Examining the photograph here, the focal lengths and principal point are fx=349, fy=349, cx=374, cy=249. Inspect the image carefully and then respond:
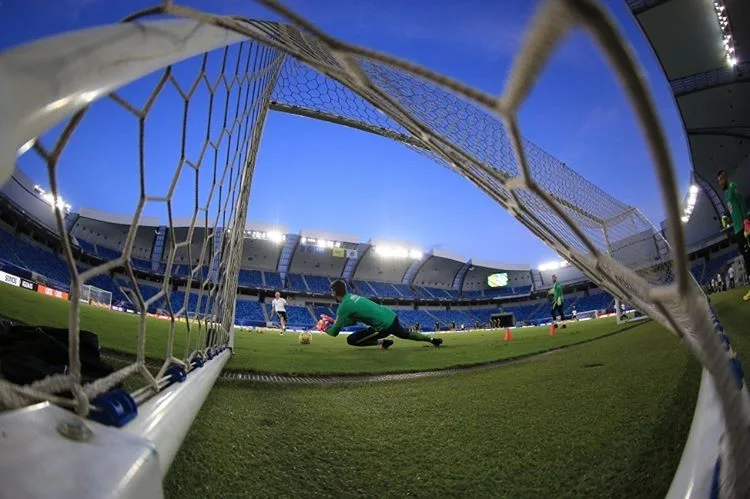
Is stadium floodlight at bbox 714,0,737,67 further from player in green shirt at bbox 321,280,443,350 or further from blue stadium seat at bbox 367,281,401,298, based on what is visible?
blue stadium seat at bbox 367,281,401,298

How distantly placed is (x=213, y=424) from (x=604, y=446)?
42.3 inches

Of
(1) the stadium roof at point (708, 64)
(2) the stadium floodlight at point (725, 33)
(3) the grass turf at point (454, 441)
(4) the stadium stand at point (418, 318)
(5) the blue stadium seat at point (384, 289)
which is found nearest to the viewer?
(3) the grass turf at point (454, 441)

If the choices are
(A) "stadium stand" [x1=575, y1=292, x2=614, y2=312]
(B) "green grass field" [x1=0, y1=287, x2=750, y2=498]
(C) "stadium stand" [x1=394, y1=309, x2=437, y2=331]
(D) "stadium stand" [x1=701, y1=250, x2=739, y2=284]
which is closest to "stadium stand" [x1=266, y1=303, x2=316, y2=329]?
(C) "stadium stand" [x1=394, y1=309, x2=437, y2=331]

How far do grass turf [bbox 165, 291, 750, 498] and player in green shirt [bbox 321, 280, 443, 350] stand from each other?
2595 mm

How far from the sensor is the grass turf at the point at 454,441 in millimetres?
714

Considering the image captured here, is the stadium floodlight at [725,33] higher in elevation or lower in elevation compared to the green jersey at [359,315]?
higher

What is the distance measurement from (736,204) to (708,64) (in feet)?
39.3

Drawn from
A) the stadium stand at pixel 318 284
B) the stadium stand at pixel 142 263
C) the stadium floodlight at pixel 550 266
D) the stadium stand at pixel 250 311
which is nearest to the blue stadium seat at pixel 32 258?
the stadium stand at pixel 142 263

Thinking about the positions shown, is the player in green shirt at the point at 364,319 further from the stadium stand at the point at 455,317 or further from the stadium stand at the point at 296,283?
the stadium stand at the point at 455,317

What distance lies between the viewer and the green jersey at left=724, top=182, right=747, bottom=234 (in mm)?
4242

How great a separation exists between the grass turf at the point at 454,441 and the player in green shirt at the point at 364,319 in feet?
8.52

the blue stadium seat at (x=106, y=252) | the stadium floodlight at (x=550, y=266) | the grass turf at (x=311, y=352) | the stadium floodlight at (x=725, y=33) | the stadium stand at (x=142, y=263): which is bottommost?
the grass turf at (x=311, y=352)

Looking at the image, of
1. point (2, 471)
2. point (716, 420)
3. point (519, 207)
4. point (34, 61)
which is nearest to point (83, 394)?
point (2, 471)

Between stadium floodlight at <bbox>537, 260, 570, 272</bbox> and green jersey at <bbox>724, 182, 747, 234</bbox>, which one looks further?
→ stadium floodlight at <bbox>537, 260, 570, 272</bbox>
